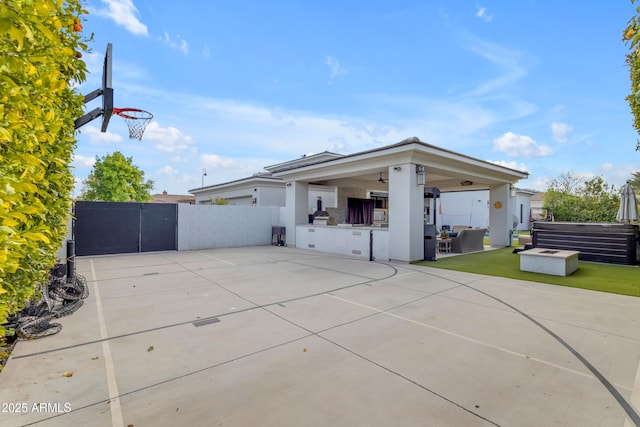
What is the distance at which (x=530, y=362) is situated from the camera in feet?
9.87

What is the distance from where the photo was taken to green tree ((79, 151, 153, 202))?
86.1 ft

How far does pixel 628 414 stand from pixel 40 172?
4.69m

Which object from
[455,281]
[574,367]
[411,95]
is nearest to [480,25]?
[411,95]

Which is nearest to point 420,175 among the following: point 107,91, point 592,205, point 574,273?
point 574,273

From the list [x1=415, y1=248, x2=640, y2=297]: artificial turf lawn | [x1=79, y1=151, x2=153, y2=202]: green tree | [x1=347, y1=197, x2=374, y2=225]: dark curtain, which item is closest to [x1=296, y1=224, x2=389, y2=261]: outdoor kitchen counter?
[x1=415, y1=248, x2=640, y2=297]: artificial turf lawn

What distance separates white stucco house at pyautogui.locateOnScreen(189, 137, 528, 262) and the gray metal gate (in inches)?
208

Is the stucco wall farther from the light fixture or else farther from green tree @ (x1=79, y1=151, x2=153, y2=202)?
green tree @ (x1=79, y1=151, x2=153, y2=202)

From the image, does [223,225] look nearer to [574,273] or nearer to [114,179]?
[574,273]

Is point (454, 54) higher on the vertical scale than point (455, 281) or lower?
higher

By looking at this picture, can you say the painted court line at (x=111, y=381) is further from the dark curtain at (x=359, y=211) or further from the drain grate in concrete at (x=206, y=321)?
the dark curtain at (x=359, y=211)

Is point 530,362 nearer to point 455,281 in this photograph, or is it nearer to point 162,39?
point 455,281

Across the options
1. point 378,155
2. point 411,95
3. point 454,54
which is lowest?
point 378,155

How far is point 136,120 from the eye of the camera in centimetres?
812

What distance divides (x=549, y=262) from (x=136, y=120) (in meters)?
11.5
